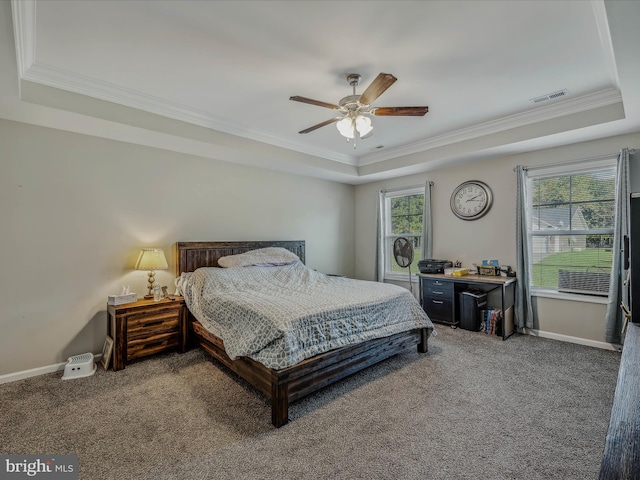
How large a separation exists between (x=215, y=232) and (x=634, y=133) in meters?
5.01

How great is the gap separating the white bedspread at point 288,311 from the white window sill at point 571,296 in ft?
5.82

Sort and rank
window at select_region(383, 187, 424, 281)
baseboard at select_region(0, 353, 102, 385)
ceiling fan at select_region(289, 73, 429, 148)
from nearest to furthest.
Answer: ceiling fan at select_region(289, 73, 429, 148) < baseboard at select_region(0, 353, 102, 385) < window at select_region(383, 187, 424, 281)

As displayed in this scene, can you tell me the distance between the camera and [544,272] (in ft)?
13.5

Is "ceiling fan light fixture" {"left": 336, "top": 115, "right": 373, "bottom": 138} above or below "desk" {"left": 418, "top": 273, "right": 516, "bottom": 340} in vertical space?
above

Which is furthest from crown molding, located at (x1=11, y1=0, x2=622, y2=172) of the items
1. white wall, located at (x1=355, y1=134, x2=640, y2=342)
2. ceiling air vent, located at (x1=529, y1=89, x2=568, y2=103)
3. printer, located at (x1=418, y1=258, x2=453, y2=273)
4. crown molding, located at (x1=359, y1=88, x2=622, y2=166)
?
printer, located at (x1=418, y1=258, x2=453, y2=273)

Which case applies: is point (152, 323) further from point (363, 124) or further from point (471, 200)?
point (471, 200)

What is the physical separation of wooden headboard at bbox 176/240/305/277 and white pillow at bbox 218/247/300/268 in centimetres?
14

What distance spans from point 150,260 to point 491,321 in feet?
13.8

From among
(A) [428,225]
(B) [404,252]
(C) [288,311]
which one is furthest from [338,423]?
(A) [428,225]

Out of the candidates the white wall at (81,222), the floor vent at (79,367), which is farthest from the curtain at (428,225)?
the floor vent at (79,367)

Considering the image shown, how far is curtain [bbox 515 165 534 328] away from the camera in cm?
407

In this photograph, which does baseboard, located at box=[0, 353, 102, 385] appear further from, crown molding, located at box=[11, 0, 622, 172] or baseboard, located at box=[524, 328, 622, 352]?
baseboard, located at box=[524, 328, 622, 352]

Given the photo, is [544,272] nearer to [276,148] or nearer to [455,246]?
[455,246]

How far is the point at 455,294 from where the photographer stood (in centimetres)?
448
